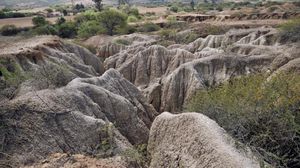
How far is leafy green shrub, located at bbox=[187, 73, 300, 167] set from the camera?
10055 millimetres

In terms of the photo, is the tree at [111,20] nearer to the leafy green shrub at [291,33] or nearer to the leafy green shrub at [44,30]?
the leafy green shrub at [44,30]

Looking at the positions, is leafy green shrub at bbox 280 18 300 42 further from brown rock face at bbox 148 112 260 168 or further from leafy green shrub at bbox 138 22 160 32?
leafy green shrub at bbox 138 22 160 32

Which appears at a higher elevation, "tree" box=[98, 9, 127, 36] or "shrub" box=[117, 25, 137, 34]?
"tree" box=[98, 9, 127, 36]

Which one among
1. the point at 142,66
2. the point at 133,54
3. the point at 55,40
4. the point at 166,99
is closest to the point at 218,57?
the point at 166,99

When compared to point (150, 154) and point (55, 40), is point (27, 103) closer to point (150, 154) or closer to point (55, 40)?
point (150, 154)

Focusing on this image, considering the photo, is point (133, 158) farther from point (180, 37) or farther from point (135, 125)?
point (180, 37)

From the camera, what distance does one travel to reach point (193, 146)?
9.32 meters

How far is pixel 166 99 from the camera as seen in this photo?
24.2 meters

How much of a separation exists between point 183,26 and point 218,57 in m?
34.4

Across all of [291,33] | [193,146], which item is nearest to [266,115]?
[193,146]

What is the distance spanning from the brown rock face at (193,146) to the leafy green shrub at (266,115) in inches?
35.4

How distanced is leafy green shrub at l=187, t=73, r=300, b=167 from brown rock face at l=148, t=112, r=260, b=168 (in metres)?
0.90

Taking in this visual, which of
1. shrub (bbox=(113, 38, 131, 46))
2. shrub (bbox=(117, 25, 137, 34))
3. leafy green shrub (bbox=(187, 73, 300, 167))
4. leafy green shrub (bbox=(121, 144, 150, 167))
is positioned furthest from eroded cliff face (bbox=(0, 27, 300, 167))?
shrub (bbox=(117, 25, 137, 34))

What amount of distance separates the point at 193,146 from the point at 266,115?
10.0ft
